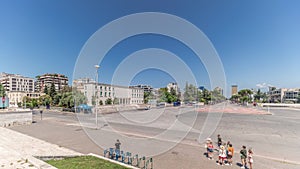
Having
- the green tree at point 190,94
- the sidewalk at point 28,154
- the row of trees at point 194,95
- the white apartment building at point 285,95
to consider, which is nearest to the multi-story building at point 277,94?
the white apartment building at point 285,95

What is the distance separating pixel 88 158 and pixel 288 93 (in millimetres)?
132352

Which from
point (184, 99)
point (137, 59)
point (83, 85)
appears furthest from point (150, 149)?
point (184, 99)

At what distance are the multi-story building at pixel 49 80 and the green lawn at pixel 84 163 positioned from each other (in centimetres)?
12186

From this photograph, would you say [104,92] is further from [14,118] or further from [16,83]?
[16,83]

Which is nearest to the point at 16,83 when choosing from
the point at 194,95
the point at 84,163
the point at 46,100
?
the point at 46,100

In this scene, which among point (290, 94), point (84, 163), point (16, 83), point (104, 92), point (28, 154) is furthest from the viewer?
point (16, 83)

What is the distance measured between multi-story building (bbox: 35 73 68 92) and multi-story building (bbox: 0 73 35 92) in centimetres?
548

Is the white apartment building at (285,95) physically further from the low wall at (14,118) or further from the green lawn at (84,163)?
the low wall at (14,118)

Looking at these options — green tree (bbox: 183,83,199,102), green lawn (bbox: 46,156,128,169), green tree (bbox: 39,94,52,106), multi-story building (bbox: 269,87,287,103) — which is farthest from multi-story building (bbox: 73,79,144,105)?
multi-story building (bbox: 269,87,287,103)

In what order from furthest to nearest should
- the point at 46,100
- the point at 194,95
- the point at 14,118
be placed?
the point at 194,95, the point at 46,100, the point at 14,118

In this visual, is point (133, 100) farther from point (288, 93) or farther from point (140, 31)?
point (288, 93)

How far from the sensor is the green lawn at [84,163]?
7.02m

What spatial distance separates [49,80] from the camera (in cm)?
11538

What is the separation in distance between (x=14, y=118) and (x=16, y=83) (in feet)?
372
